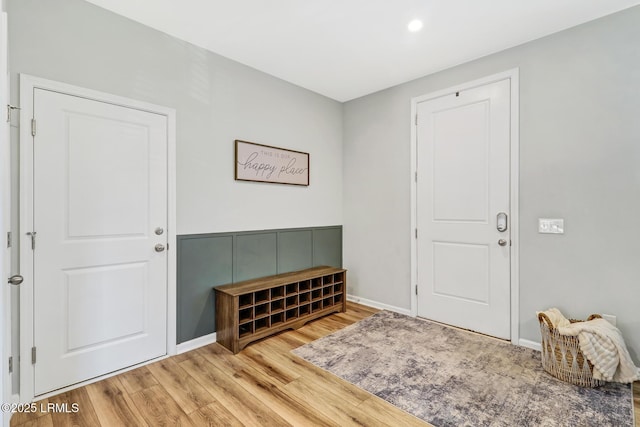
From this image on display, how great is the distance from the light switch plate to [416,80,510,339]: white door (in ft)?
0.85

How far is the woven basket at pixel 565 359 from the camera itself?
6.79 feet

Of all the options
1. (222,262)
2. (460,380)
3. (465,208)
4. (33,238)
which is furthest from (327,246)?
(33,238)

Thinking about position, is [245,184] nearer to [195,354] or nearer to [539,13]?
[195,354]

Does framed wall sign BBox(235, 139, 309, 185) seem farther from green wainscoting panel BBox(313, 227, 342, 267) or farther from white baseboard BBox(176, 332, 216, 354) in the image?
white baseboard BBox(176, 332, 216, 354)

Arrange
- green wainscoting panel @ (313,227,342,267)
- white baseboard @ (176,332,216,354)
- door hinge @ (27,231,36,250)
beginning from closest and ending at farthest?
door hinge @ (27,231,36,250), white baseboard @ (176,332,216,354), green wainscoting panel @ (313,227,342,267)

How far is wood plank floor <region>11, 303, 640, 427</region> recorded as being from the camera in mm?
1797

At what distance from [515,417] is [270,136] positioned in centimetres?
300

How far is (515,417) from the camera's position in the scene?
71.0 inches

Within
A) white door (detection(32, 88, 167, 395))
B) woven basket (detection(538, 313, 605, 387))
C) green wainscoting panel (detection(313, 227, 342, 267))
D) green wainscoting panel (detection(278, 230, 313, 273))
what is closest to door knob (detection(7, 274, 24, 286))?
white door (detection(32, 88, 167, 395))

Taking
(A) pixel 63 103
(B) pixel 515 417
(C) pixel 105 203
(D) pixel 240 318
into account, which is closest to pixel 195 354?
(D) pixel 240 318

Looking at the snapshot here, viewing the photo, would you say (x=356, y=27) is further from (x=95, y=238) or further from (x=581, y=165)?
(x=95, y=238)

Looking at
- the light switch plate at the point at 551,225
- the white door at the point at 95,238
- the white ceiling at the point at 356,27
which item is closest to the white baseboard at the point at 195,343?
the white door at the point at 95,238

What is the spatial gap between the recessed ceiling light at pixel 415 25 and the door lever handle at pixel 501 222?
1.74 m

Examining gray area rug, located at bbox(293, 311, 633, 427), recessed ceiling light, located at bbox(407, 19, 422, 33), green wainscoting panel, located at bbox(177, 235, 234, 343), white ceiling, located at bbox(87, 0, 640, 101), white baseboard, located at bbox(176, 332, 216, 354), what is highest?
white ceiling, located at bbox(87, 0, 640, 101)
